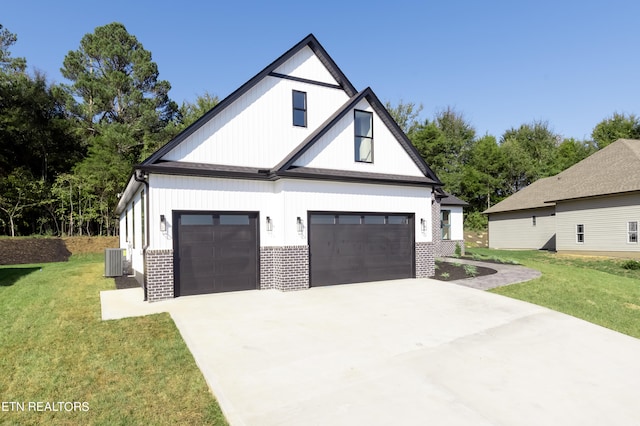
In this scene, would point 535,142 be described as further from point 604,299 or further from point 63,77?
point 63,77

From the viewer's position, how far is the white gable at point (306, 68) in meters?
11.7

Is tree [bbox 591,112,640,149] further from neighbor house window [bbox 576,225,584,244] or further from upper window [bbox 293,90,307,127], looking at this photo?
upper window [bbox 293,90,307,127]

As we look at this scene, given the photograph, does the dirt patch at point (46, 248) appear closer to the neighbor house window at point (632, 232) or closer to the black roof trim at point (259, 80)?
the black roof trim at point (259, 80)

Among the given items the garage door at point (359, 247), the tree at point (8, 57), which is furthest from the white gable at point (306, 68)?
the tree at point (8, 57)

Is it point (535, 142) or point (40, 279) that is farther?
point (535, 142)

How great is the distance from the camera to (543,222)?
2747 cm

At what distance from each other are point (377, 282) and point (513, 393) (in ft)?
24.5

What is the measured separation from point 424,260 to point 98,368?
34.6ft

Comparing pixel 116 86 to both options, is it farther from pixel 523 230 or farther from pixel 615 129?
pixel 615 129

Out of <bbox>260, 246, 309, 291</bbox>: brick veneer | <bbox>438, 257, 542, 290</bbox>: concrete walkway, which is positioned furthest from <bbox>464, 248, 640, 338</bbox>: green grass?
<bbox>260, 246, 309, 291</bbox>: brick veneer

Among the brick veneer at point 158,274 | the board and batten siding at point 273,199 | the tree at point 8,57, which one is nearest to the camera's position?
the brick veneer at point 158,274

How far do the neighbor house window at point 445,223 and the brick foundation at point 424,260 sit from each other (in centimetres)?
802

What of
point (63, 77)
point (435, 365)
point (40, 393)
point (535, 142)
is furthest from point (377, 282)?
point (535, 142)

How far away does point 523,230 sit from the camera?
29359 millimetres
